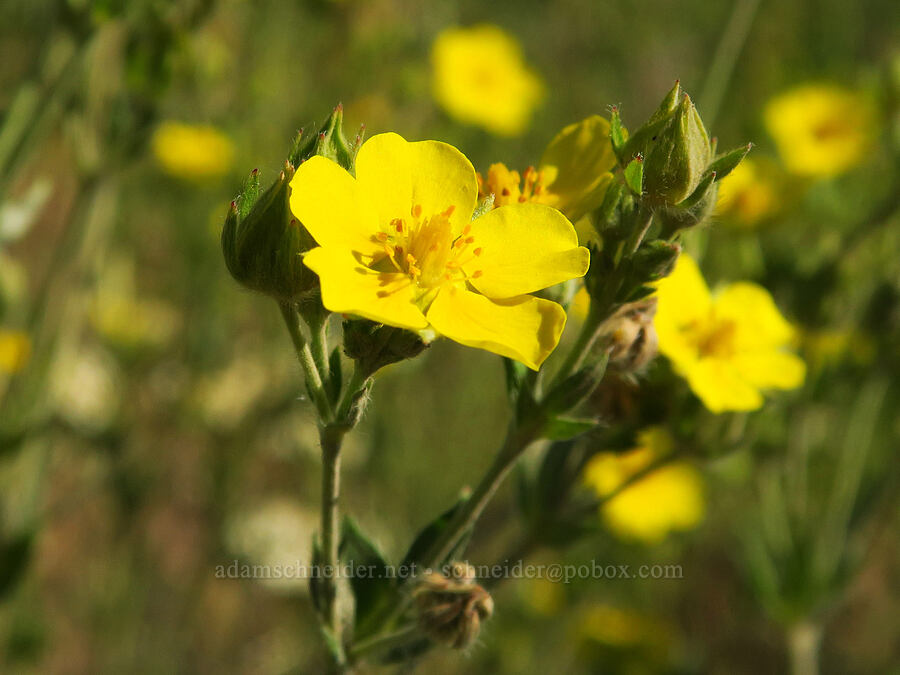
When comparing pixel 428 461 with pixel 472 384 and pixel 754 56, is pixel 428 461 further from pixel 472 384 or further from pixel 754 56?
pixel 754 56

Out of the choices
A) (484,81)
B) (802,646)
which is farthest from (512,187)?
(484,81)

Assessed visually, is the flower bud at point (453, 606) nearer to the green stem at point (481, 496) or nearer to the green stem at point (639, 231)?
the green stem at point (481, 496)

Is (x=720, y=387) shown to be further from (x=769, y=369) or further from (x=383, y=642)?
(x=383, y=642)

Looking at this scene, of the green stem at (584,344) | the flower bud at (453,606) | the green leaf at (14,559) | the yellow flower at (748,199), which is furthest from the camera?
the yellow flower at (748,199)

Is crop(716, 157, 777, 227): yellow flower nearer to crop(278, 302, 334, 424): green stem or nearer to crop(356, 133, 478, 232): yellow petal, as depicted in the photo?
crop(356, 133, 478, 232): yellow petal

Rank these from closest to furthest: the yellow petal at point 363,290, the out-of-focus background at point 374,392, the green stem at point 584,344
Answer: the yellow petal at point 363,290 → the green stem at point 584,344 → the out-of-focus background at point 374,392

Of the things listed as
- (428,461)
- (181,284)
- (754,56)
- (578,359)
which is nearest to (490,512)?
(428,461)

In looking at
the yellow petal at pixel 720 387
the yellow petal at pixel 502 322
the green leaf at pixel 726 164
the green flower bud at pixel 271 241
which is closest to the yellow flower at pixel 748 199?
the yellow petal at pixel 720 387
